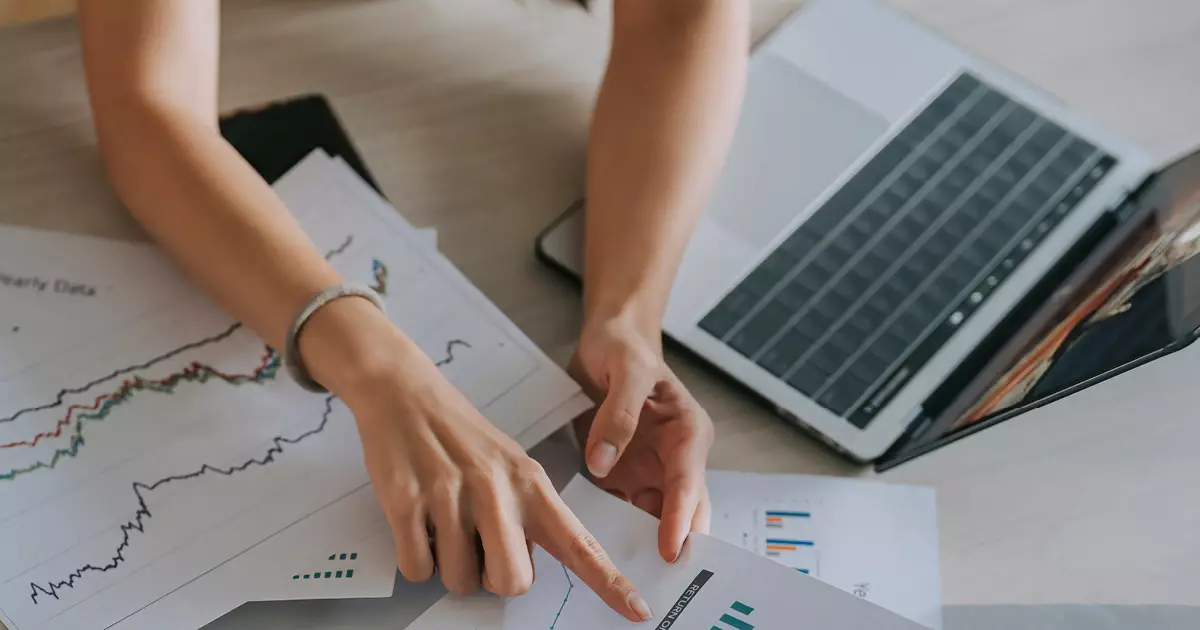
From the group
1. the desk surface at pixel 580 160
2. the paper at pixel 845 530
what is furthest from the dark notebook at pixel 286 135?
the paper at pixel 845 530

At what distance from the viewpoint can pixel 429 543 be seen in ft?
2.06

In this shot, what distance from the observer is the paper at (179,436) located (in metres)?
0.62

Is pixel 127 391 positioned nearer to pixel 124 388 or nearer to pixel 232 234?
pixel 124 388

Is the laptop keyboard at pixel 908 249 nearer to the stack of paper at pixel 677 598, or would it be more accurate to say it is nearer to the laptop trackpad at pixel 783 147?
the laptop trackpad at pixel 783 147

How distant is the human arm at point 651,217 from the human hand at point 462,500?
44mm

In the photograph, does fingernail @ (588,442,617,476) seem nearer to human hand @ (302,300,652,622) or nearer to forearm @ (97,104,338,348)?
human hand @ (302,300,652,622)

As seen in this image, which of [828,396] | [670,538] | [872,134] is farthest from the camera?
[872,134]

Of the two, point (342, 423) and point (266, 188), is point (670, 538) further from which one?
point (266, 188)

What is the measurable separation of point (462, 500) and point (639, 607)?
4.6 inches

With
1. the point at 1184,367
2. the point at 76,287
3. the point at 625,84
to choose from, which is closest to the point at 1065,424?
the point at 1184,367

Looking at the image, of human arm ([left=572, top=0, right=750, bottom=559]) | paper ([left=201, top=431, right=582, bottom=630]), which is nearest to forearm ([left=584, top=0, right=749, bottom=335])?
human arm ([left=572, top=0, right=750, bottom=559])

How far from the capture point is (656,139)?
774 millimetres

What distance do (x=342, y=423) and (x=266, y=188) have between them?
171 millimetres

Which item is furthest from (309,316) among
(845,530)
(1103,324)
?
(1103,324)
